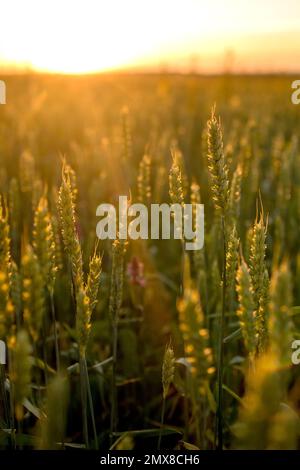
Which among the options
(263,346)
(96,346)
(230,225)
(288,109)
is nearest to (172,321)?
(96,346)

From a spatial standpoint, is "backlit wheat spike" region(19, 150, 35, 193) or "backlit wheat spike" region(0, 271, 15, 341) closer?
"backlit wheat spike" region(0, 271, 15, 341)

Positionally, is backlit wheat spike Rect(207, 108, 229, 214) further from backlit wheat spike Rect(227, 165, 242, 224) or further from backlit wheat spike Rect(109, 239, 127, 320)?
backlit wheat spike Rect(227, 165, 242, 224)

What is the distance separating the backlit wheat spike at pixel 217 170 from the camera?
1183 millimetres

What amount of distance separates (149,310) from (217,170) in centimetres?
131

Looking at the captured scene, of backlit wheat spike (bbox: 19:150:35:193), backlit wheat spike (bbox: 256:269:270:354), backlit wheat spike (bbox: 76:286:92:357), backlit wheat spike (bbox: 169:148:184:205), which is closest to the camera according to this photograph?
backlit wheat spike (bbox: 76:286:92:357)

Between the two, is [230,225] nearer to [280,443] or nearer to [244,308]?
[244,308]

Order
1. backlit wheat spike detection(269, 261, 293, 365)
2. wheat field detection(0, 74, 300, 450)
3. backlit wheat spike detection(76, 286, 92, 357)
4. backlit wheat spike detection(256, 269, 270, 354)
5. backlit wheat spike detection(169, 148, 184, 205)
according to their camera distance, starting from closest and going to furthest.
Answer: backlit wheat spike detection(269, 261, 293, 365) < wheat field detection(0, 74, 300, 450) < backlit wheat spike detection(76, 286, 92, 357) < backlit wheat spike detection(256, 269, 270, 354) < backlit wheat spike detection(169, 148, 184, 205)

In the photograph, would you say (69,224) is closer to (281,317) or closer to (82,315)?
(82,315)

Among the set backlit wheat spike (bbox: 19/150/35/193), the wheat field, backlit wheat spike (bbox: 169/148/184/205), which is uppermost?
backlit wheat spike (bbox: 19/150/35/193)

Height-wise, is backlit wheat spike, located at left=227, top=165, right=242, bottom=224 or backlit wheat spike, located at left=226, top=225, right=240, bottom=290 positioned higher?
backlit wheat spike, located at left=227, top=165, right=242, bottom=224

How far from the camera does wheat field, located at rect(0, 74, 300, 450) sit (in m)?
0.88

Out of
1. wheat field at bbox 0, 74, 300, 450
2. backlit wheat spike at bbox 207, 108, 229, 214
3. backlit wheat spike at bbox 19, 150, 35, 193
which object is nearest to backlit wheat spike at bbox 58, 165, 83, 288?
wheat field at bbox 0, 74, 300, 450

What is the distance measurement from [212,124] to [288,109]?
7.32 m

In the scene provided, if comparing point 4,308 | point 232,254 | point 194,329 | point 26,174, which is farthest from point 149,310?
point 194,329
